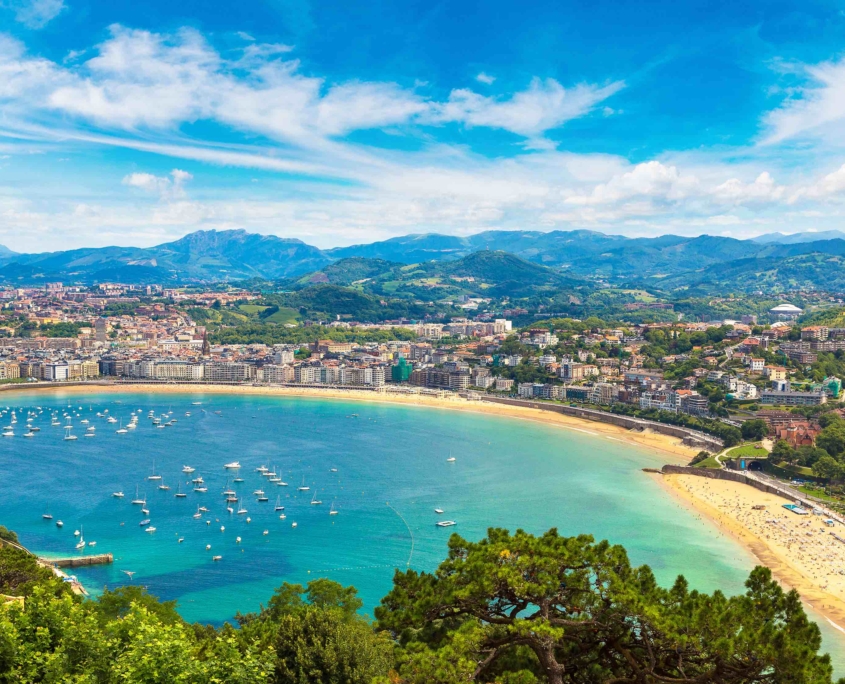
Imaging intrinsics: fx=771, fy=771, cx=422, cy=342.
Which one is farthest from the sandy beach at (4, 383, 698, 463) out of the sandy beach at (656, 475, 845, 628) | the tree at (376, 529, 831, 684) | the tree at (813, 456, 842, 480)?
the tree at (376, 529, 831, 684)

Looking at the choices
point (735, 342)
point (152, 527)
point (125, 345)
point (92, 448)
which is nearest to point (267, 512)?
point (152, 527)

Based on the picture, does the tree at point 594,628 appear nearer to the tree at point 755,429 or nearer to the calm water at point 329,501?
the calm water at point 329,501

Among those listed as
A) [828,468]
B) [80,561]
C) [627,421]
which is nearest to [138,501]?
[80,561]

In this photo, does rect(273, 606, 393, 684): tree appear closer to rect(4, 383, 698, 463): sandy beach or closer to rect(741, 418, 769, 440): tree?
rect(4, 383, 698, 463): sandy beach

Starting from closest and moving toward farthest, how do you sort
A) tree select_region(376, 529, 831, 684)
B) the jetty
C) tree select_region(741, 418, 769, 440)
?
tree select_region(376, 529, 831, 684), the jetty, tree select_region(741, 418, 769, 440)

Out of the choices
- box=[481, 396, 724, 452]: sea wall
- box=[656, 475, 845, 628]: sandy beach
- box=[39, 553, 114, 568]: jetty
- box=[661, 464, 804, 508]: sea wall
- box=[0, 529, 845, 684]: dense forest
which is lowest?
box=[39, 553, 114, 568]: jetty

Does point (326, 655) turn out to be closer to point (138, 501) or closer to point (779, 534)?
point (779, 534)
